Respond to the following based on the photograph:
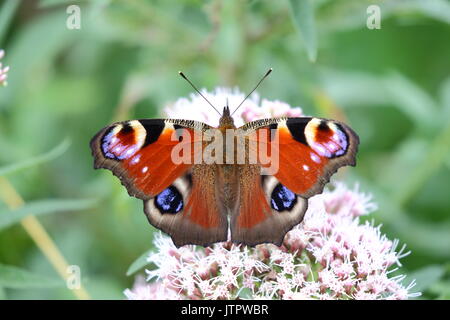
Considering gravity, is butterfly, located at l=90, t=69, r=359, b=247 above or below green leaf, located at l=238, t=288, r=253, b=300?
above

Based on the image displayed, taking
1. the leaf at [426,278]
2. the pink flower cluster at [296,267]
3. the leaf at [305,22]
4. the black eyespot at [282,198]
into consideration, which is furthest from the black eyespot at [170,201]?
the leaf at [426,278]

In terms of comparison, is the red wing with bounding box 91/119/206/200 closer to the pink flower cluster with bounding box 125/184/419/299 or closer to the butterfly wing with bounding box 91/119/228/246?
the butterfly wing with bounding box 91/119/228/246

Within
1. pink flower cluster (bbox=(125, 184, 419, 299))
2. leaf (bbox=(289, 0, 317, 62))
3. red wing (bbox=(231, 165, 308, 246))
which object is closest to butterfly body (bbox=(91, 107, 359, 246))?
red wing (bbox=(231, 165, 308, 246))

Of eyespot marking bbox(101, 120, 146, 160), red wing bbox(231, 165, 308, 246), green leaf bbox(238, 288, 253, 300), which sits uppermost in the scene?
eyespot marking bbox(101, 120, 146, 160)

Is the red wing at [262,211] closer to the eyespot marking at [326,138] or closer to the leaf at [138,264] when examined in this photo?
the eyespot marking at [326,138]

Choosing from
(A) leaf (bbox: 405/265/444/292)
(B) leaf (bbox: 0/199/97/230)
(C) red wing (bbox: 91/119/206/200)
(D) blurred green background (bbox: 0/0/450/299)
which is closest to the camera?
(C) red wing (bbox: 91/119/206/200)

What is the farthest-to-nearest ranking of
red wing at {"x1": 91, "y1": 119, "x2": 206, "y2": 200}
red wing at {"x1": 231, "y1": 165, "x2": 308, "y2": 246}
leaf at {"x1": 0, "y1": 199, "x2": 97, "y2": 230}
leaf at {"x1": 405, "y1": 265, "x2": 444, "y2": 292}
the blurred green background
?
the blurred green background, leaf at {"x1": 0, "y1": 199, "x2": 97, "y2": 230}, leaf at {"x1": 405, "y1": 265, "x2": 444, "y2": 292}, red wing at {"x1": 91, "y1": 119, "x2": 206, "y2": 200}, red wing at {"x1": 231, "y1": 165, "x2": 308, "y2": 246}
